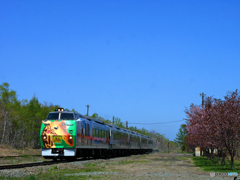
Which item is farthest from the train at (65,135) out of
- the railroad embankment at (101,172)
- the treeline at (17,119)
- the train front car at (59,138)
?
the treeline at (17,119)

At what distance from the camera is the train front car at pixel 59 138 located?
897 inches

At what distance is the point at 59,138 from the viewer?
74.7 feet

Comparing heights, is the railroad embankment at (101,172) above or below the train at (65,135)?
below

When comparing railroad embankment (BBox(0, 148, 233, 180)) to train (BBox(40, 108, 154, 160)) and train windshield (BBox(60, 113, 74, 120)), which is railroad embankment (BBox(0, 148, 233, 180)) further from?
train windshield (BBox(60, 113, 74, 120))

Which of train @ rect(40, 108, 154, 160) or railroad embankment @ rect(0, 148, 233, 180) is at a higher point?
train @ rect(40, 108, 154, 160)

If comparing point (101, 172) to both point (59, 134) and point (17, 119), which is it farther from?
point (17, 119)

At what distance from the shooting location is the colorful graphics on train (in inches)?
896

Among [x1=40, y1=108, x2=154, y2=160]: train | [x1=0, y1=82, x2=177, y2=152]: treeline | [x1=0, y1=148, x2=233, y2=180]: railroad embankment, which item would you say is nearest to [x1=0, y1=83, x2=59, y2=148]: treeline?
[x1=0, y1=82, x2=177, y2=152]: treeline

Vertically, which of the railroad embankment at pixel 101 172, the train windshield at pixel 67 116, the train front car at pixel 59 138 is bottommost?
the railroad embankment at pixel 101 172

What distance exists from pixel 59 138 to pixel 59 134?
0.96 ft

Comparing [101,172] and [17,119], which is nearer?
[101,172]

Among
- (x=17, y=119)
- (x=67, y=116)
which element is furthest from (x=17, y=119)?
(x=67, y=116)

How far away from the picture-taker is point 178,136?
131 meters

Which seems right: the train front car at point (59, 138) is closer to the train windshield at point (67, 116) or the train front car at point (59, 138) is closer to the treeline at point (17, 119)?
the train windshield at point (67, 116)
